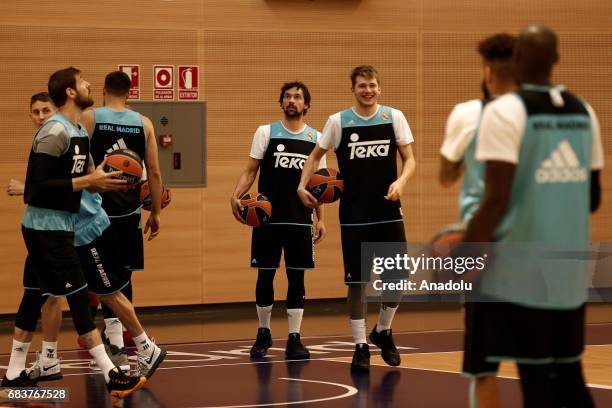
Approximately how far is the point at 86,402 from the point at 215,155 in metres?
5.67

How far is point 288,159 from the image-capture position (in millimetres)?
9445

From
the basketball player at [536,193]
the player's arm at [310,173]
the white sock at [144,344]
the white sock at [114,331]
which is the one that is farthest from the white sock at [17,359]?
the basketball player at [536,193]

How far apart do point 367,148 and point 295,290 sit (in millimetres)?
1476

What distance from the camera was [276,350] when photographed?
9734 millimetres

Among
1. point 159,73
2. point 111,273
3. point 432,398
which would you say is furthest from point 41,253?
point 159,73

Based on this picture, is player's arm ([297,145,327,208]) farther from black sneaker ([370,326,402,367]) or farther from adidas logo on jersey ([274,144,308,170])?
black sneaker ([370,326,402,367])

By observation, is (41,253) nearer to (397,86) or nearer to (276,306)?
(276,306)

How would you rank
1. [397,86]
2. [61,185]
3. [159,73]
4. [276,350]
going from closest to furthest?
[61,185] < [276,350] < [159,73] < [397,86]

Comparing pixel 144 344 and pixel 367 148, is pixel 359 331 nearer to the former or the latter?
pixel 367 148

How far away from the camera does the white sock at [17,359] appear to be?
747 centimetres

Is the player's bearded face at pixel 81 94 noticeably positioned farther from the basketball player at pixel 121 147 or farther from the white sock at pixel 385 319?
the white sock at pixel 385 319

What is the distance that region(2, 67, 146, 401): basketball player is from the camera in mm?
6895

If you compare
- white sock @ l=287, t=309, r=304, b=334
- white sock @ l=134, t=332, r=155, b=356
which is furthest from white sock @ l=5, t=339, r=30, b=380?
white sock @ l=287, t=309, r=304, b=334

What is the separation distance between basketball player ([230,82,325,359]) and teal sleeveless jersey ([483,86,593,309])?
511cm
